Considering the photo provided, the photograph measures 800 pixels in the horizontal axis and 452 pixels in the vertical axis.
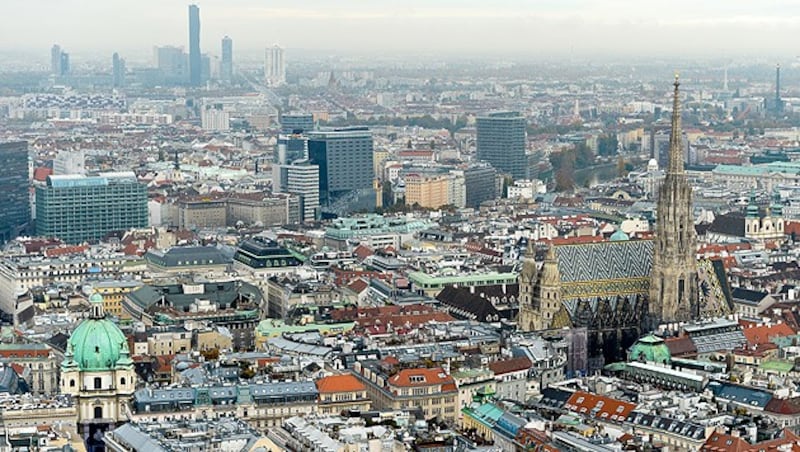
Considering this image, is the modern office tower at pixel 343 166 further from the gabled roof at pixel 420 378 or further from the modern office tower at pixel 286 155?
the gabled roof at pixel 420 378

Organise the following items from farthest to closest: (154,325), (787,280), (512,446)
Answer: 1. (787,280)
2. (154,325)
3. (512,446)

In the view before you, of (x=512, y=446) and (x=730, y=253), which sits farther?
(x=730, y=253)

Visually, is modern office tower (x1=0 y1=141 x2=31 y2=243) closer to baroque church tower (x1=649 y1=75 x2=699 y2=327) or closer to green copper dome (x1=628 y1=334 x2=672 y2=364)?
baroque church tower (x1=649 y1=75 x2=699 y2=327)

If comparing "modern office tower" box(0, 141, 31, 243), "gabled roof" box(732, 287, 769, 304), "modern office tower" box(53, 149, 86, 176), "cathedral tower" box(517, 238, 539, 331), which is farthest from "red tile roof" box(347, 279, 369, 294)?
"modern office tower" box(53, 149, 86, 176)

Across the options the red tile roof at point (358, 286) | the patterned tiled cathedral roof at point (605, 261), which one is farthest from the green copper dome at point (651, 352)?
the red tile roof at point (358, 286)

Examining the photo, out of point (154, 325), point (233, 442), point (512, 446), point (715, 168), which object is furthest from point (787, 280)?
point (715, 168)

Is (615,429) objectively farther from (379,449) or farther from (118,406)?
(118,406)

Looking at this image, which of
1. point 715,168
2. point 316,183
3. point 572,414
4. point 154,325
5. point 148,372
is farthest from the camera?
point 715,168
